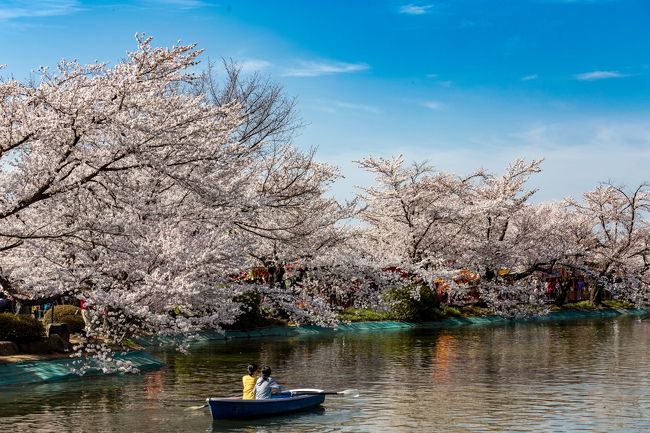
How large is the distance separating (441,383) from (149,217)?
10.7 metres

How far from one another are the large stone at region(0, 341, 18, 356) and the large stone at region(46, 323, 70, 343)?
5.18ft

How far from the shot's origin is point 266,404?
20406mm

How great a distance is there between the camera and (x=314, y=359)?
33250 mm

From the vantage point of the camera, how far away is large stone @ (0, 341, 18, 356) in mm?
27172

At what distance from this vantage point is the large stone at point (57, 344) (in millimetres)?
28750

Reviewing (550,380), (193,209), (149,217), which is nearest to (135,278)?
(149,217)

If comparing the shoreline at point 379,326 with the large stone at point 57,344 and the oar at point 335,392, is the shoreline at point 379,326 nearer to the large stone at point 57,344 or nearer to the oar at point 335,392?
the large stone at point 57,344

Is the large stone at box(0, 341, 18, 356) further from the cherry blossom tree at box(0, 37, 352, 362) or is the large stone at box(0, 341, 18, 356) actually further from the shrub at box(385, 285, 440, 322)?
the shrub at box(385, 285, 440, 322)

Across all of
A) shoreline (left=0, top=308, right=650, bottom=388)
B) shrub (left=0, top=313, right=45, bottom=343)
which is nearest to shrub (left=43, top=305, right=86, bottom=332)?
shoreline (left=0, top=308, right=650, bottom=388)

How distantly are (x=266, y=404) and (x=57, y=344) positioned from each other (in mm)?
11754

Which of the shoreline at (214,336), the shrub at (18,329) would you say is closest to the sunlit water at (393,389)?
the shoreline at (214,336)

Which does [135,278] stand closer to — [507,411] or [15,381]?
[15,381]

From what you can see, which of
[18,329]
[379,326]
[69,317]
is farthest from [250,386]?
[379,326]

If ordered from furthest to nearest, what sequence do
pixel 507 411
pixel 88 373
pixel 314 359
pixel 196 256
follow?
pixel 314 359 → pixel 88 373 → pixel 196 256 → pixel 507 411
